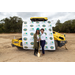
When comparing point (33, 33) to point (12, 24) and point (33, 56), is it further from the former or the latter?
point (12, 24)

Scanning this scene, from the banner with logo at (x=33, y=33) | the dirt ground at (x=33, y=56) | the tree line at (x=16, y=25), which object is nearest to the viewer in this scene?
the dirt ground at (x=33, y=56)

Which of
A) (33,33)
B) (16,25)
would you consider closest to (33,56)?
(33,33)

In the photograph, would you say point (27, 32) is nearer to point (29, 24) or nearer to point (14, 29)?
point (29, 24)

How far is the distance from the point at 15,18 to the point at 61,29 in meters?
29.2

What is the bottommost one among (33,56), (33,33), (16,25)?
(33,56)

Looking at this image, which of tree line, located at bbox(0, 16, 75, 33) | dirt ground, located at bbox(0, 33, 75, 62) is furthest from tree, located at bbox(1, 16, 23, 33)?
dirt ground, located at bbox(0, 33, 75, 62)

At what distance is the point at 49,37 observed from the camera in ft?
15.3

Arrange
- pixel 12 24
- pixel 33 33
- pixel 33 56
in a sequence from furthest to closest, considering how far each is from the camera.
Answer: pixel 12 24 < pixel 33 33 < pixel 33 56

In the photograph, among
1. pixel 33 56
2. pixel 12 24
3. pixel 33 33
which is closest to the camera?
pixel 33 56

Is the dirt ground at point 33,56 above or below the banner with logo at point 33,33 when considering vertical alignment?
below

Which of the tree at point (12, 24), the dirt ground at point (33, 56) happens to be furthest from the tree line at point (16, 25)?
the dirt ground at point (33, 56)

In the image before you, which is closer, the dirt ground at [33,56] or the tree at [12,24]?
the dirt ground at [33,56]

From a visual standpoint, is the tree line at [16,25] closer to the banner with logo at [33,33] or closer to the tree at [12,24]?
the tree at [12,24]

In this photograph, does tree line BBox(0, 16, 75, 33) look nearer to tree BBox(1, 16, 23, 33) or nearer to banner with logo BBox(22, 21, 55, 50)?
tree BBox(1, 16, 23, 33)
